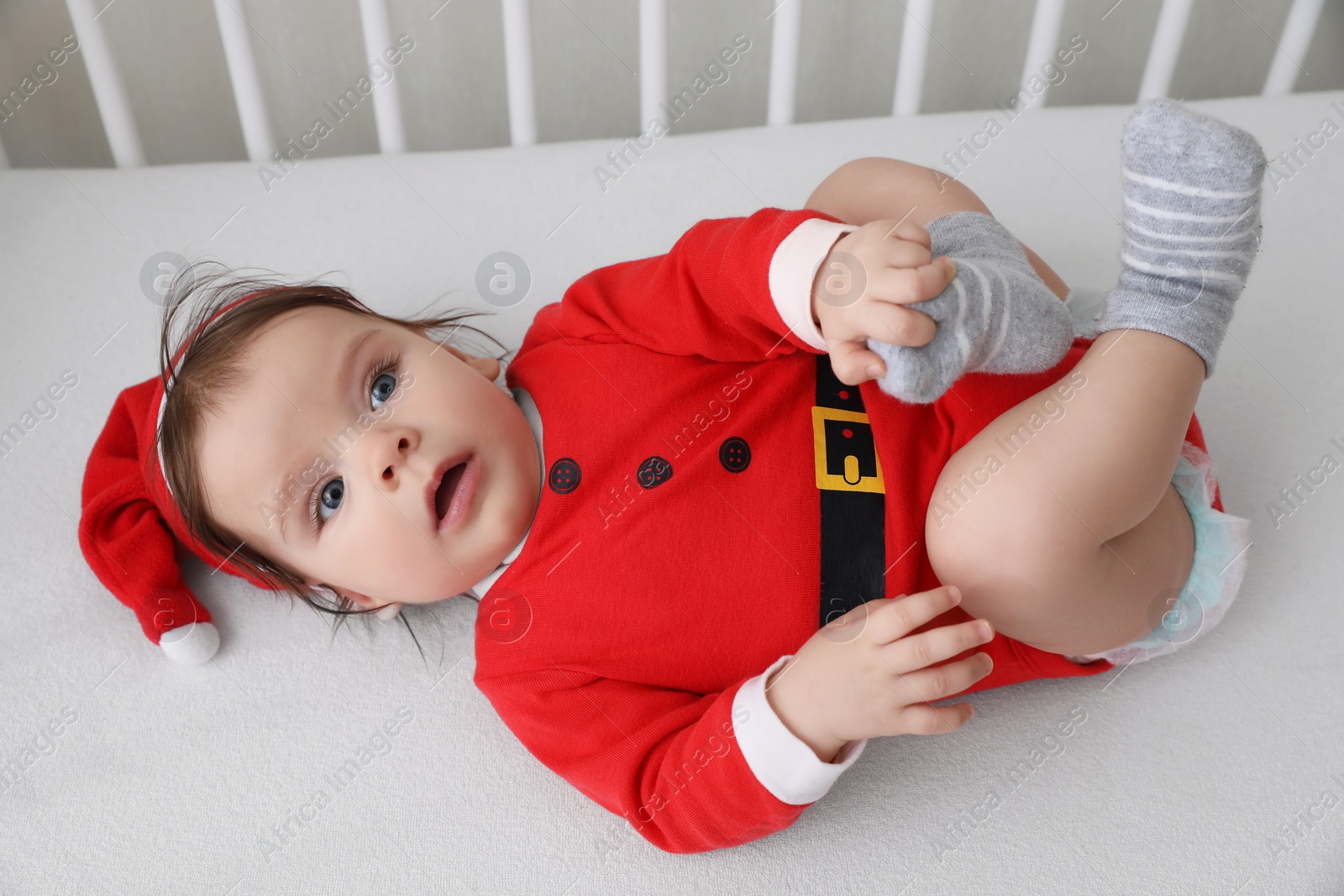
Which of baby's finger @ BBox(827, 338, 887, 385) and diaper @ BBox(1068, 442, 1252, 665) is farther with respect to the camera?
diaper @ BBox(1068, 442, 1252, 665)

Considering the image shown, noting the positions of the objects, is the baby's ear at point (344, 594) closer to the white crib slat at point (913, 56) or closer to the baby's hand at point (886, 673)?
the baby's hand at point (886, 673)

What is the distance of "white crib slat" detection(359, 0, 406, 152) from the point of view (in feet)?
3.37

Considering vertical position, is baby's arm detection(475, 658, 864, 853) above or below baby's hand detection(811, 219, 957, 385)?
below

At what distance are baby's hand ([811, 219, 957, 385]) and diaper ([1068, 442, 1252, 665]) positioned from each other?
0.27m

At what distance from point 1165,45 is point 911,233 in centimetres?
73

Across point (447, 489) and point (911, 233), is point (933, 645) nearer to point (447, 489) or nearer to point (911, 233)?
point (911, 233)

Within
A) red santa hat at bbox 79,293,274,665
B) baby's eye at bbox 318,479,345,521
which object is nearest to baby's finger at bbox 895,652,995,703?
baby's eye at bbox 318,479,345,521

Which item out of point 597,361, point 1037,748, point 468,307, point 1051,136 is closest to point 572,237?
point 468,307

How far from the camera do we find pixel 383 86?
109 centimetres

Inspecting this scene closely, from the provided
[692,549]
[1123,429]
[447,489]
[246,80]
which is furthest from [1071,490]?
[246,80]

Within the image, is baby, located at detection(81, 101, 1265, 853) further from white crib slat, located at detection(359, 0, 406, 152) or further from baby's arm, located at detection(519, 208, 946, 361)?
white crib slat, located at detection(359, 0, 406, 152)

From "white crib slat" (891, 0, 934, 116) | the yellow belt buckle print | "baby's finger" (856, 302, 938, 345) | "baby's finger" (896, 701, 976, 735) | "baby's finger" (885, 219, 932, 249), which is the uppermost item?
"baby's finger" (885, 219, 932, 249)

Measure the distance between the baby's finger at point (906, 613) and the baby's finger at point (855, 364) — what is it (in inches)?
5.2

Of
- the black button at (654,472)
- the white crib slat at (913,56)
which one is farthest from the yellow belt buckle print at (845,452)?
the white crib slat at (913,56)
